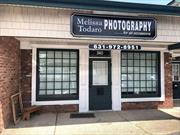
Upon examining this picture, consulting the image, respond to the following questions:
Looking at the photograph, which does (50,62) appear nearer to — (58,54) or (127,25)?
(58,54)

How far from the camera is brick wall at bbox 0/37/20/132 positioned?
7.66 meters

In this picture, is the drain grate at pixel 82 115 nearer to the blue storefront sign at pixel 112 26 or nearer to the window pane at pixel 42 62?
the window pane at pixel 42 62

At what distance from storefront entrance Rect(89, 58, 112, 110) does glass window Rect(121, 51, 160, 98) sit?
27.0 inches

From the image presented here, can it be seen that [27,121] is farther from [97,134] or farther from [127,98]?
[127,98]

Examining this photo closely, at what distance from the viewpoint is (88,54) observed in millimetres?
10844

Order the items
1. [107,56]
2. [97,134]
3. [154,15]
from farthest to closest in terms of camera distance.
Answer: [107,56] → [154,15] → [97,134]

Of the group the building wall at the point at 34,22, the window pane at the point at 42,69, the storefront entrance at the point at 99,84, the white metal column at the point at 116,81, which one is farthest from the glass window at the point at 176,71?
the building wall at the point at 34,22

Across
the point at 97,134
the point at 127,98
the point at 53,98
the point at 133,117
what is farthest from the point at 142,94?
the point at 97,134

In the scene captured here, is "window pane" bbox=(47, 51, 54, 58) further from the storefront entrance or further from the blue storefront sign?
the blue storefront sign

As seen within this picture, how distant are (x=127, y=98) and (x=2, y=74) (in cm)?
549

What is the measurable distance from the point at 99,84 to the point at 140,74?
1.95m

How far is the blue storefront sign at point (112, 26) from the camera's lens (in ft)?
25.3

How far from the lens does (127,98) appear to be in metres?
11.2

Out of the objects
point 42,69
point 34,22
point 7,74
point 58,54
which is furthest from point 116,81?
point 34,22
